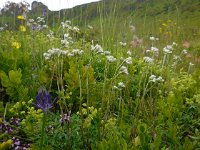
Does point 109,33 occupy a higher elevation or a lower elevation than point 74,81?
higher

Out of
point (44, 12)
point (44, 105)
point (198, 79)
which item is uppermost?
point (44, 12)

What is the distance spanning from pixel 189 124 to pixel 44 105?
64.9 inches

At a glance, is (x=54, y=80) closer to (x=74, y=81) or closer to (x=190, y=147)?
(x=74, y=81)

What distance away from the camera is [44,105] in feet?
4.52

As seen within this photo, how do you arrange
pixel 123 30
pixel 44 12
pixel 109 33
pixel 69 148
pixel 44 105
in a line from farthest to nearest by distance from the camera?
pixel 44 12 < pixel 123 30 < pixel 109 33 < pixel 69 148 < pixel 44 105

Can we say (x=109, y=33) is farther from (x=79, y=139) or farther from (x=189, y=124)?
(x=79, y=139)

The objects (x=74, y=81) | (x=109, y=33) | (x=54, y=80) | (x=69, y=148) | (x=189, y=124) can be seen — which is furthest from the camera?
(x=109, y=33)

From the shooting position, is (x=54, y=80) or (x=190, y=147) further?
(x=54, y=80)

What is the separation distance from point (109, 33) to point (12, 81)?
86.6 inches

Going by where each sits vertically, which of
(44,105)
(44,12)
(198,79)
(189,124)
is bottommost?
(189,124)

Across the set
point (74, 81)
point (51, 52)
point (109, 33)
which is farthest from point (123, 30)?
point (51, 52)

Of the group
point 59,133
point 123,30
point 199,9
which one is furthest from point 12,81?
point 199,9

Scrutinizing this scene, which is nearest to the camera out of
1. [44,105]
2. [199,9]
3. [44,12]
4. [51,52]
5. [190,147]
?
[44,105]

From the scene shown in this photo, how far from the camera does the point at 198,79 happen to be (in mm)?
3465
